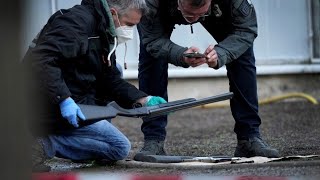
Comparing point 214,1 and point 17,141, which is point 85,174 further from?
point 17,141

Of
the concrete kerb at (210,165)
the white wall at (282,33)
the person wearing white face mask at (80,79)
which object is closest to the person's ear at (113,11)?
the person wearing white face mask at (80,79)

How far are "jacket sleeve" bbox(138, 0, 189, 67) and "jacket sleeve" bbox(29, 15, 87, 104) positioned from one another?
52 cm

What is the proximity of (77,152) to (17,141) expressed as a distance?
2788mm

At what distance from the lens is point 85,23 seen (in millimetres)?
3768

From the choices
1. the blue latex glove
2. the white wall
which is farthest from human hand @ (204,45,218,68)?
the white wall

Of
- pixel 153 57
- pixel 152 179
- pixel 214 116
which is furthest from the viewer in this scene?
pixel 214 116

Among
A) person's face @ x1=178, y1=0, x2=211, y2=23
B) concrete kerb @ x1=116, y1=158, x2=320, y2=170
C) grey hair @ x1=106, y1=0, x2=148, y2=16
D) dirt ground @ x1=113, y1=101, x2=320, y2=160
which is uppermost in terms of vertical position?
grey hair @ x1=106, y1=0, x2=148, y2=16

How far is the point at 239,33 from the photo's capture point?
4160 mm

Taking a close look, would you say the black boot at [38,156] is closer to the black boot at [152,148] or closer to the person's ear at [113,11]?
the black boot at [152,148]

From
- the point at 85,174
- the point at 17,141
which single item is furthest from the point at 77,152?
the point at 17,141

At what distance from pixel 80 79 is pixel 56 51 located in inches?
11.5

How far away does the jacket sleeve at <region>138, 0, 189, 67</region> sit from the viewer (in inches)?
A: 160

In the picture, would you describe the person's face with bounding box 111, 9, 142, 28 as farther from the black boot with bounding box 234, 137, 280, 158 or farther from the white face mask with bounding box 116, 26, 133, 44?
the black boot with bounding box 234, 137, 280, 158

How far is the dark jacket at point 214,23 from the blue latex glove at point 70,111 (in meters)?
0.71
